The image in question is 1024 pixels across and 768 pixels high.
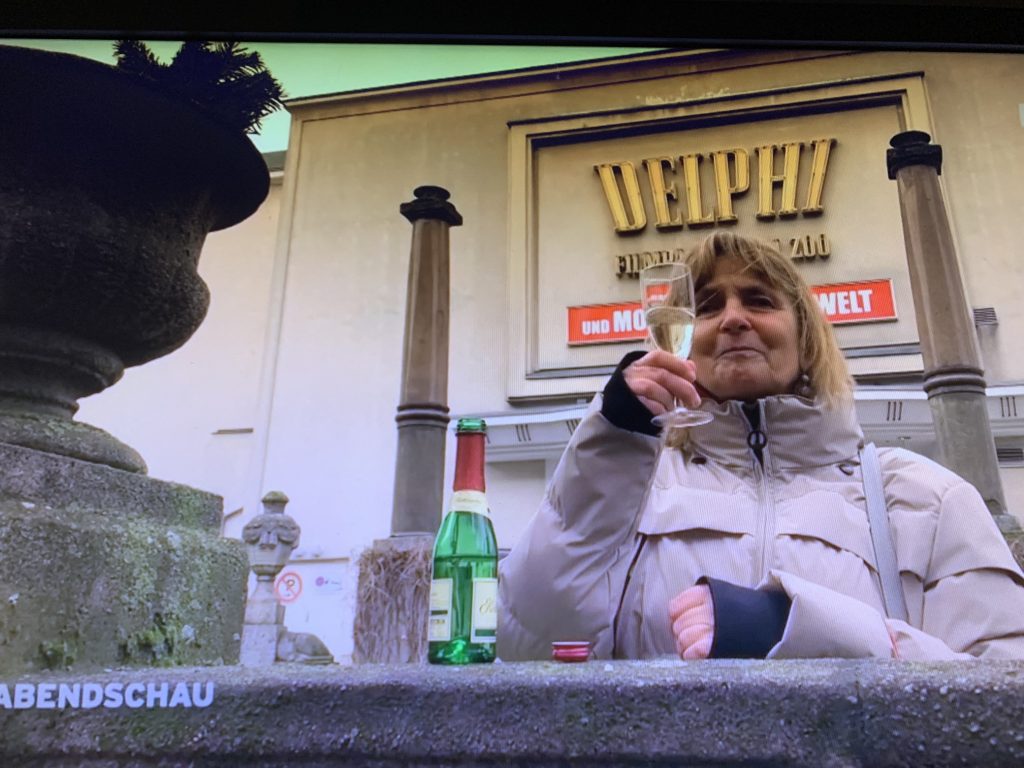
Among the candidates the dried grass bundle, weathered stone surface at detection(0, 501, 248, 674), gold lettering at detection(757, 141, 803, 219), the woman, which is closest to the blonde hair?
the woman

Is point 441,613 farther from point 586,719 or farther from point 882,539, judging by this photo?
point 882,539

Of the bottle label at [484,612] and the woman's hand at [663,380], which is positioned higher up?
the woman's hand at [663,380]

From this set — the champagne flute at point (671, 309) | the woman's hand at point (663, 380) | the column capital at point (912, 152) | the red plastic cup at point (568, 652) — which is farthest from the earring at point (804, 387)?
the column capital at point (912, 152)

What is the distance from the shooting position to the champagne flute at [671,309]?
2.35 feet

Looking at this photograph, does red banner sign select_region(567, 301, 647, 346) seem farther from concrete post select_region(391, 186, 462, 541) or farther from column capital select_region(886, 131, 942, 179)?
column capital select_region(886, 131, 942, 179)

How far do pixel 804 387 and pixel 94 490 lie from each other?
0.88 m

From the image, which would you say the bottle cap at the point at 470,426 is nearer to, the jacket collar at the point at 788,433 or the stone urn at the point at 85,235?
the jacket collar at the point at 788,433

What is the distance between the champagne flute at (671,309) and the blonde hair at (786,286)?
16 cm

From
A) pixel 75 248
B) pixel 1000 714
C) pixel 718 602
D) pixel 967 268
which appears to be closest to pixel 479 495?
pixel 718 602

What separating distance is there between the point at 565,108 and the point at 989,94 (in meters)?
0.89

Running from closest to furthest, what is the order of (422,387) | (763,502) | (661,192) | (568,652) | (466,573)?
(568,652) < (466,573) < (763,502) < (661,192) < (422,387)

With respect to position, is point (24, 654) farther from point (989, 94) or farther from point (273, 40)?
point (989, 94)

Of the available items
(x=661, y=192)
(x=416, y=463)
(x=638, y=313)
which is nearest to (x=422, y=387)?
(x=416, y=463)

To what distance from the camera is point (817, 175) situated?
1691mm
